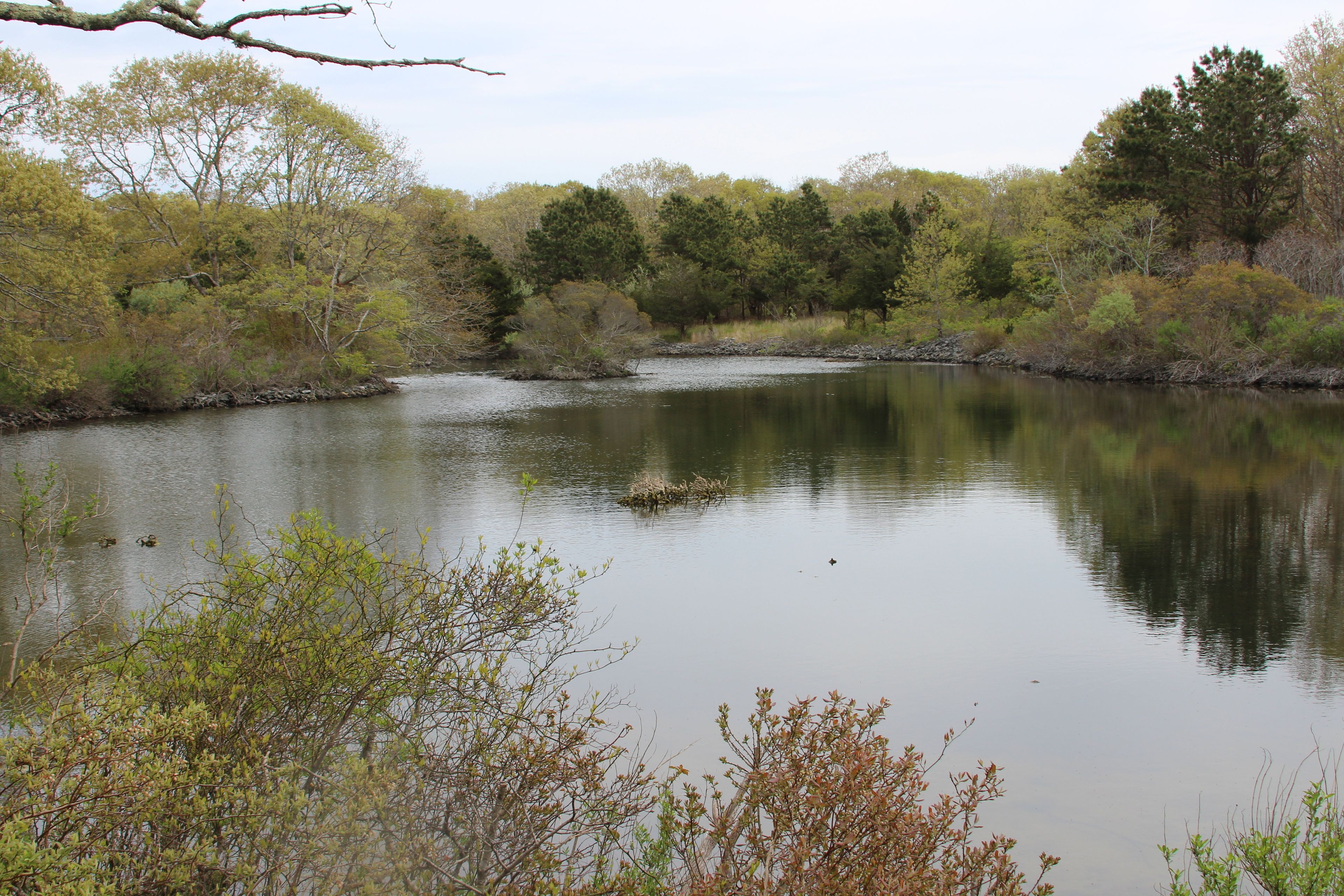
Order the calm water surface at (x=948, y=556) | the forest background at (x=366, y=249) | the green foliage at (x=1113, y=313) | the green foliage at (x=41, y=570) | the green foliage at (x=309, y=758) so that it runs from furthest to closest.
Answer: the green foliage at (x=1113, y=313)
the forest background at (x=366, y=249)
the calm water surface at (x=948, y=556)
the green foliage at (x=41, y=570)
the green foliage at (x=309, y=758)

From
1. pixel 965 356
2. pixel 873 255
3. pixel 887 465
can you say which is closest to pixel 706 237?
pixel 873 255

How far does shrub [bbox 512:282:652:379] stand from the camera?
4053cm

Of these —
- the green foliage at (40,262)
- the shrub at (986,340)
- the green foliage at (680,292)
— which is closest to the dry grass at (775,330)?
the green foliage at (680,292)

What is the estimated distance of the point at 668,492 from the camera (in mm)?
14219

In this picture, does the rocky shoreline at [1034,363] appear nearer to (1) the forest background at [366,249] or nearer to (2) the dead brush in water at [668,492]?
(1) the forest background at [366,249]

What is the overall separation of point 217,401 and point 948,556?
26.0 metres

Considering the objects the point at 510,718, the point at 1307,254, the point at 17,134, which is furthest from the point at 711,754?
the point at 1307,254

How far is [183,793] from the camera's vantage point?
→ 3.33m

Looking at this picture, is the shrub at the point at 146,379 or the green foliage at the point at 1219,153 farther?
the green foliage at the point at 1219,153

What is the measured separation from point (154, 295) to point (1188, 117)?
38384mm

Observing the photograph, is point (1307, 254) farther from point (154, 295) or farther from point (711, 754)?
point (154, 295)

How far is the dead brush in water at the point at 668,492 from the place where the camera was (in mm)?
13961

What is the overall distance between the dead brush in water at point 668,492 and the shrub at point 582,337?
2605 cm

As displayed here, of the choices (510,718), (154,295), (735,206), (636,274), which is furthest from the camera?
(735,206)
